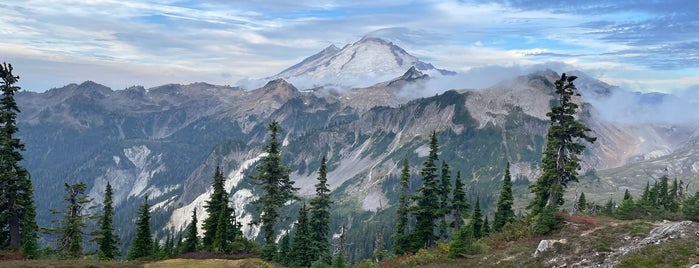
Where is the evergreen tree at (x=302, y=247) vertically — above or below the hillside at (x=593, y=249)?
below

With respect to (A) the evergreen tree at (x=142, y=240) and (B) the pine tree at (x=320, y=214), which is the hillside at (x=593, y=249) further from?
(A) the evergreen tree at (x=142, y=240)

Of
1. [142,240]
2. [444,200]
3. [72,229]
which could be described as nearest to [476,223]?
[444,200]

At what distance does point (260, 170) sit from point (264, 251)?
11.1 meters

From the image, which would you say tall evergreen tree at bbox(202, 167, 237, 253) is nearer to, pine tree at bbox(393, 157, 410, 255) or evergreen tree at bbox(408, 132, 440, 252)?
pine tree at bbox(393, 157, 410, 255)

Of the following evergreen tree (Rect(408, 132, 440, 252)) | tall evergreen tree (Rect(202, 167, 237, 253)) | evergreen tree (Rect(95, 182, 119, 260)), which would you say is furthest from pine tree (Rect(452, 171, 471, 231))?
evergreen tree (Rect(95, 182, 119, 260))

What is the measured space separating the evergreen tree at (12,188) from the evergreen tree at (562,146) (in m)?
59.8

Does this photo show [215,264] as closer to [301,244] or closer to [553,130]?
[301,244]

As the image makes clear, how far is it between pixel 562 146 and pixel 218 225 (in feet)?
152

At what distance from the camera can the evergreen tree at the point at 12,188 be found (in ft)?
183

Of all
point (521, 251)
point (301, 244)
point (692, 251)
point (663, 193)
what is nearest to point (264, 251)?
point (301, 244)

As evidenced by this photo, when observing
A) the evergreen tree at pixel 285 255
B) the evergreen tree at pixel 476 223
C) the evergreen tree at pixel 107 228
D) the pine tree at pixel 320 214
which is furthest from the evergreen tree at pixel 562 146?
the evergreen tree at pixel 107 228

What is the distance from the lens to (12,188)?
5709 cm

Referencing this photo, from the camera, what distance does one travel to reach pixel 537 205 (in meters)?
59.6

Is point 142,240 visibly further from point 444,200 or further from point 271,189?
point 444,200
